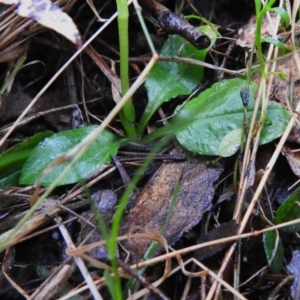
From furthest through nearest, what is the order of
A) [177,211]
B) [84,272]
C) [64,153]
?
Result: [64,153], [177,211], [84,272]

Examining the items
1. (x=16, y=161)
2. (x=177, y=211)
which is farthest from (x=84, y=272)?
(x=16, y=161)

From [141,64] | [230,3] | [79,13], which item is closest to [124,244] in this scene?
[141,64]

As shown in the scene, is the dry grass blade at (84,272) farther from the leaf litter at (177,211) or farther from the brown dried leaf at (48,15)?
the brown dried leaf at (48,15)

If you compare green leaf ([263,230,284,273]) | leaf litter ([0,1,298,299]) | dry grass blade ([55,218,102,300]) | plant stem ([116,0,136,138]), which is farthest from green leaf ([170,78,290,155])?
dry grass blade ([55,218,102,300])

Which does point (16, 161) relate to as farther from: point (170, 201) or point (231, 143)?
point (231, 143)

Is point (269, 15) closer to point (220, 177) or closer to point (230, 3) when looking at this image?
point (230, 3)

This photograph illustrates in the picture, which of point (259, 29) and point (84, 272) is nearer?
point (84, 272)

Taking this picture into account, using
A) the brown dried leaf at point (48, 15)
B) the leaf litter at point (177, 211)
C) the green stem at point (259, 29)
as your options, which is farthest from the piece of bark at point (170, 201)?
the brown dried leaf at point (48, 15)
